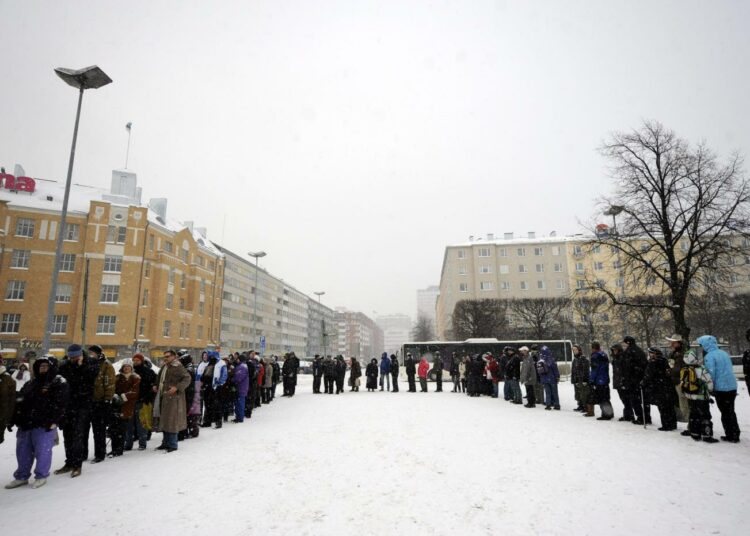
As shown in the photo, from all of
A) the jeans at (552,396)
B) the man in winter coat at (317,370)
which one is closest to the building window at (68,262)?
the man in winter coat at (317,370)

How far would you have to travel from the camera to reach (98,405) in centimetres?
697

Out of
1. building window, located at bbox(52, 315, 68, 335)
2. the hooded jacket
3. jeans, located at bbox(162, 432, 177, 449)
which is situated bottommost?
jeans, located at bbox(162, 432, 177, 449)

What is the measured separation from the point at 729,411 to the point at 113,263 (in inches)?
1961

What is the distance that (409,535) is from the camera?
3.98 meters

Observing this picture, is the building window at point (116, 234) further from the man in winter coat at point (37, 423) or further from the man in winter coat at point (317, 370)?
the man in winter coat at point (37, 423)

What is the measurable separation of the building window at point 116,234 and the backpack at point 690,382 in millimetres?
49277

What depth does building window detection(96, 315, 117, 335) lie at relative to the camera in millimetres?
41219

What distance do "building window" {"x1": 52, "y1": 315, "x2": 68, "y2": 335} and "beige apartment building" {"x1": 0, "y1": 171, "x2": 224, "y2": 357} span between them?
0.27 feet

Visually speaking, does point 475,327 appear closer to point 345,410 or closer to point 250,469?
point 345,410

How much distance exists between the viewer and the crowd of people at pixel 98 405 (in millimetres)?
6012

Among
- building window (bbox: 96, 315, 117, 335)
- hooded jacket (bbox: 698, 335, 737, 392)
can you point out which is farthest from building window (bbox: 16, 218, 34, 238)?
hooded jacket (bbox: 698, 335, 737, 392)

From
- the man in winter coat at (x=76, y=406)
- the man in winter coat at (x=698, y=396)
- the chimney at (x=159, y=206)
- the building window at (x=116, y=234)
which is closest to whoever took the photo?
the man in winter coat at (x=76, y=406)

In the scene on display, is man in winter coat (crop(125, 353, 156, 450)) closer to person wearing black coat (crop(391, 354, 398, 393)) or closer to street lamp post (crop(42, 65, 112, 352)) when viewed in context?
street lamp post (crop(42, 65, 112, 352))

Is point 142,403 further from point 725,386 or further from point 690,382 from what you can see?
point 725,386
